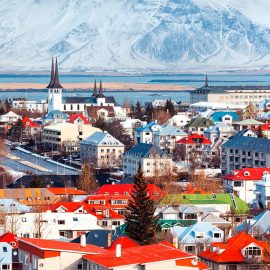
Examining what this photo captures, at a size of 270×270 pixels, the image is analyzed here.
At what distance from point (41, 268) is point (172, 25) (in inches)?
5434

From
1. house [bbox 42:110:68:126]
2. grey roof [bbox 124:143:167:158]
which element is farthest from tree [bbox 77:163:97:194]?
house [bbox 42:110:68:126]

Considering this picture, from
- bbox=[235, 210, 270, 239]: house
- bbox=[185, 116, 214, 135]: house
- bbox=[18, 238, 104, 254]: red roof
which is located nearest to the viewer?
bbox=[18, 238, 104, 254]: red roof

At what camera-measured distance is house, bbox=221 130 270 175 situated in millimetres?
37906

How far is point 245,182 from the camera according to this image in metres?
30.8

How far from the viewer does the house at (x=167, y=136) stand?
4516 centimetres

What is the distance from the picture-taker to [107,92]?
106 meters

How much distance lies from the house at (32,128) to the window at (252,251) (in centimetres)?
3412

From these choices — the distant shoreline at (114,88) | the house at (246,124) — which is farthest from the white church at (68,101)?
the distant shoreline at (114,88)

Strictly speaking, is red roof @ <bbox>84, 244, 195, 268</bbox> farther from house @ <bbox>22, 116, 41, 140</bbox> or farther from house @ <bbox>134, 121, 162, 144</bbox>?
house @ <bbox>22, 116, 41, 140</bbox>

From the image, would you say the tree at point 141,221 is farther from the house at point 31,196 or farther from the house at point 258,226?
the house at point 31,196

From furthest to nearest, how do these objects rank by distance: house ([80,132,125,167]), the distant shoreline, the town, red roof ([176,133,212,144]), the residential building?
the distant shoreline, red roof ([176,133,212,144]), house ([80,132,125,167]), the residential building, the town

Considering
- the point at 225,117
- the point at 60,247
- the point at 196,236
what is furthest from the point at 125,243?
the point at 225,117

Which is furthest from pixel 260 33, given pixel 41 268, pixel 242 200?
pixel 41 268

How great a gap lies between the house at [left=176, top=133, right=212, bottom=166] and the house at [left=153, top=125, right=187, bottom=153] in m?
0.60
